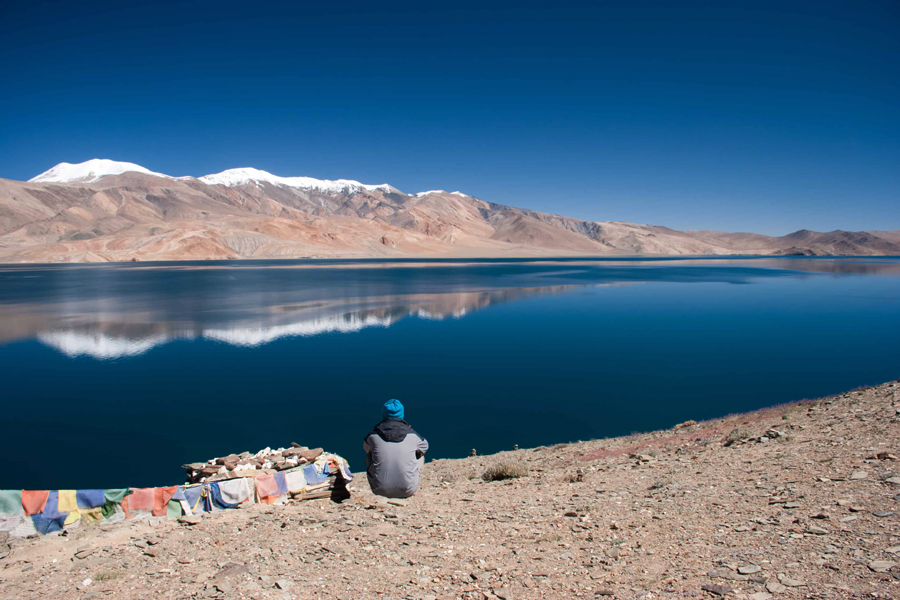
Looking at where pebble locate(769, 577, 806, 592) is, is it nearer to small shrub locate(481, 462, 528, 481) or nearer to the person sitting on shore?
the person sitting on shore

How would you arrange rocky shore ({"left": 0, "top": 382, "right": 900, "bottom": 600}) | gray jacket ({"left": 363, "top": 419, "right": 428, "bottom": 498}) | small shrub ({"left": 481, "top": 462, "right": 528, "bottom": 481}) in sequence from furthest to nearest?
1. small shrub ({"left": 481, "top": 462, "right": 528, "bottom": 481})
2. gray jacket ({"left": 363, "top": 419, "right": 428, "bottom": 498})
3. rocky shore ({"left": 0, "top": 382, "right": 900, "bottom": 600})

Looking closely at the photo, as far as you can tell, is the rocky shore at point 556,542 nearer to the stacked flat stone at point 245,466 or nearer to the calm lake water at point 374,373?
the stacked flat stone at point 245,466

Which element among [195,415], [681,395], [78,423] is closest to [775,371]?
[681,395]

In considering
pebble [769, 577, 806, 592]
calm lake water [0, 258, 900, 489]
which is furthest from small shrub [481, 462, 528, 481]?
pebble [769, 577, 806, 592]

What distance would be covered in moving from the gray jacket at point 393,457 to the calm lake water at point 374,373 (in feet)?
17.6

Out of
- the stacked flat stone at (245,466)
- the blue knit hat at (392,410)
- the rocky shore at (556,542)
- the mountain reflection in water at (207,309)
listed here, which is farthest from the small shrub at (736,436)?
the mountain reflection in water at (207,309)

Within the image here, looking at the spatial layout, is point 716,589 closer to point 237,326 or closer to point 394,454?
point 394,454

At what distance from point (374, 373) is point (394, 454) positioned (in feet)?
43.3

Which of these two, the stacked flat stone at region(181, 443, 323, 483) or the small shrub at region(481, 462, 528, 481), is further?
the small shrub at region(481, 462, 528, 481)

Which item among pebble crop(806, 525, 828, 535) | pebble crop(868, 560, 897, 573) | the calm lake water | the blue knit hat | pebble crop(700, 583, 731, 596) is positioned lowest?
the calm lake water

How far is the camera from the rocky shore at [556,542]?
14.2ft

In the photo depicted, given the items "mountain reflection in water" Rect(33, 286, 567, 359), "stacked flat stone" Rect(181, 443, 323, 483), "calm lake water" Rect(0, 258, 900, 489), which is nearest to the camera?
"stacked flat stone" Rect(181, 443, 323, 483)

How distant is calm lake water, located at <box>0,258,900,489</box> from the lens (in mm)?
13430

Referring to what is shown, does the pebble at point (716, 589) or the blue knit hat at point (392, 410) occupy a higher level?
the blue knit hat at point (392, 410)
